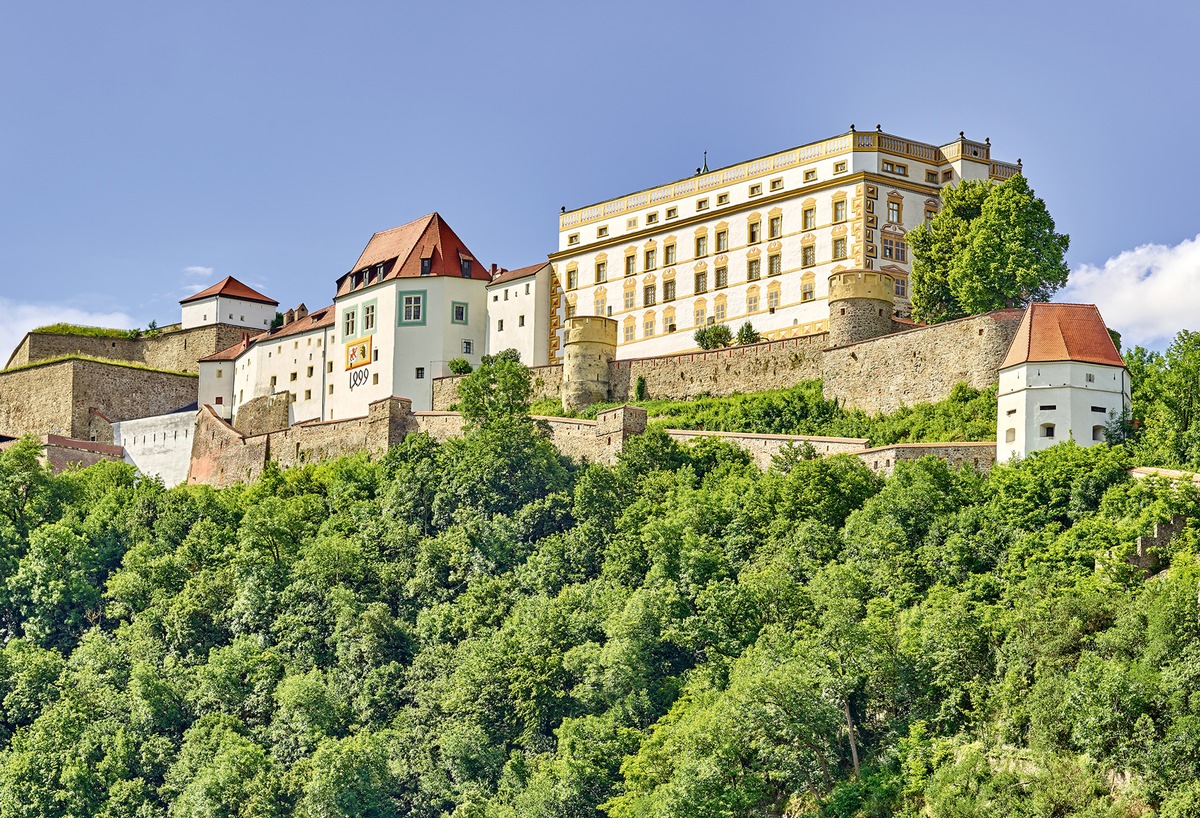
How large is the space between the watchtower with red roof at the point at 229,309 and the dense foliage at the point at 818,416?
2996 cm

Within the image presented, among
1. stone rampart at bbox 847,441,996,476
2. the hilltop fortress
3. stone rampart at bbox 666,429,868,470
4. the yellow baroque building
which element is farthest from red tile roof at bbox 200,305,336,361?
stone rampart at bbox 847,441,996,476

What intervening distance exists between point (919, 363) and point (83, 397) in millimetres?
43038

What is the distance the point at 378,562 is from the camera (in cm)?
7412

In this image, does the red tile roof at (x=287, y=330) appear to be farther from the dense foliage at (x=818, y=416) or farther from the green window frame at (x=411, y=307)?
the dense foliage at (x=818, y=416)

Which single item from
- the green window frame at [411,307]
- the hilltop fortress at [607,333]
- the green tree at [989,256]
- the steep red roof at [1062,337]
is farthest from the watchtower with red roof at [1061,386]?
the green window frame at [411,307]

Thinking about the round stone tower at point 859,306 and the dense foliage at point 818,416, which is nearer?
the dense foliage at point 818,416

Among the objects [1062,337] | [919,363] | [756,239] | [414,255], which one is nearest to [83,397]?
[414,255]

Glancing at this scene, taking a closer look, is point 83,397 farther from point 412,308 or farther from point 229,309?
point 412,308

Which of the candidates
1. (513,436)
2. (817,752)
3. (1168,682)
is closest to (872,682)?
(817,752)

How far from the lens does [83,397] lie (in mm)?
100125

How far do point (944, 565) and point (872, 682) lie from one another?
584 cm

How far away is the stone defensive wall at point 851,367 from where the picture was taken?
7150 centimetres

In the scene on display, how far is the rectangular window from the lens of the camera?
89812 mm

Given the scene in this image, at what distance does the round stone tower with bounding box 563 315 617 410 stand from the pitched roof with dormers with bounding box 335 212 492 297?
10.1 m
